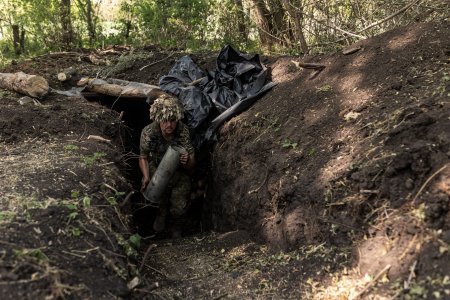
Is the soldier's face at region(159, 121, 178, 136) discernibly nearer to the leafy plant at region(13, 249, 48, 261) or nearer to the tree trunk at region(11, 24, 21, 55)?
the leafy plant at region(13, 249, 48, 261)

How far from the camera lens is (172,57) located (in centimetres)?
780

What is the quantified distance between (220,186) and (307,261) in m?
2.21

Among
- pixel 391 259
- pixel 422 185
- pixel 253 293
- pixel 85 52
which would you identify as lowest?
pixel 253 293

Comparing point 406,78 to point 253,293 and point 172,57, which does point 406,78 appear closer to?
point 253,293

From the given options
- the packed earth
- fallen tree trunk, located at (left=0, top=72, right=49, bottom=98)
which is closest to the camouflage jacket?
the packed earth

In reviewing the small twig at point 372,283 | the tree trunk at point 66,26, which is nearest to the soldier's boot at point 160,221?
the small twig at point 372,283

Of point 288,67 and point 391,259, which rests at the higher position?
point 288,67

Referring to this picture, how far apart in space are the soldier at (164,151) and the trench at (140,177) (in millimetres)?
176

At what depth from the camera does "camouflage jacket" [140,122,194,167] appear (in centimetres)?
564

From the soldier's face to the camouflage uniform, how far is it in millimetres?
99

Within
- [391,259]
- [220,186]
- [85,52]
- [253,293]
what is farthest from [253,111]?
[85,52]

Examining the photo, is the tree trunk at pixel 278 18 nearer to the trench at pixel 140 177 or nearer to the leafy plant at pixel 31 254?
the trench at pixel 140 177

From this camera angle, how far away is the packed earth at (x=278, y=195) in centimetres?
274

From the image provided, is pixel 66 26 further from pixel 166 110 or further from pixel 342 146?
pixel 342 146
